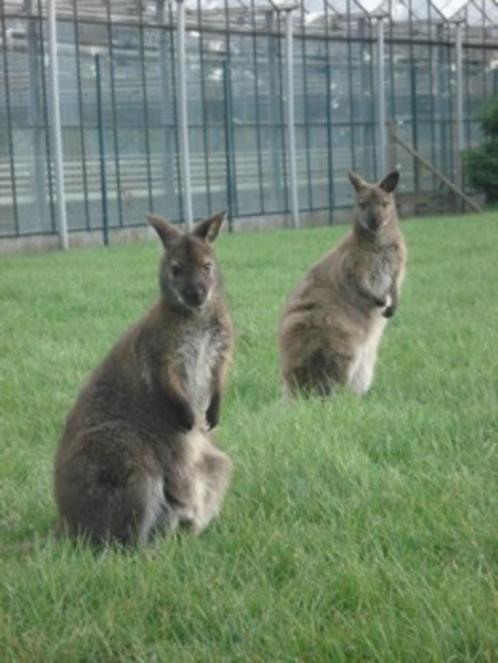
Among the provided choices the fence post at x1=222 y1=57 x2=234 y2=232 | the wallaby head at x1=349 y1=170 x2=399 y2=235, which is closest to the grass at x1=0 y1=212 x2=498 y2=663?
the wallaby head at x1=349 y1=170 x2=399 y2=235

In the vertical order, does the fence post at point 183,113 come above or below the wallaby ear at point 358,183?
above

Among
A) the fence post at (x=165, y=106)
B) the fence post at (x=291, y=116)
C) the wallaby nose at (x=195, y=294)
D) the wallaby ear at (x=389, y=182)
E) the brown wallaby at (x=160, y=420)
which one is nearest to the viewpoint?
the brown wallaby at (x=160, y=420)

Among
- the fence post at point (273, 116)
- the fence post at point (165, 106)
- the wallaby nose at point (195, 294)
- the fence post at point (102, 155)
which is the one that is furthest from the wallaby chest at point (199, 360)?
the fence post at point (273, 116)

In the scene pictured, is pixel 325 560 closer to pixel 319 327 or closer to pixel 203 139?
pixel 319 327

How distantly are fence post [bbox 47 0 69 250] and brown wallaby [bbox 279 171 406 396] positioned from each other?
15428 mm

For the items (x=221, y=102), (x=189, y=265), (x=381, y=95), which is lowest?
(x=189, y=265)

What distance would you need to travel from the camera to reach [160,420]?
455 cm

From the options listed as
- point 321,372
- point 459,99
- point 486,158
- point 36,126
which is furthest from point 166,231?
point 459,99

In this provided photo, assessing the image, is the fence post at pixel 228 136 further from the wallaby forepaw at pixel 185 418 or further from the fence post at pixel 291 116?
the wallaby forepaw at pixel 185 418

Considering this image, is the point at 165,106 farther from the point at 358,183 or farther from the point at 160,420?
the point at 160,420

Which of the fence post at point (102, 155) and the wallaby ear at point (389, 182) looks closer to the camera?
the wallaby ear at point (389, 182)

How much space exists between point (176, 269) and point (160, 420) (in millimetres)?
596

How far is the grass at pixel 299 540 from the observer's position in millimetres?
3348

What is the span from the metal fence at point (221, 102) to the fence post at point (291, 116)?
0.04 m
